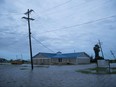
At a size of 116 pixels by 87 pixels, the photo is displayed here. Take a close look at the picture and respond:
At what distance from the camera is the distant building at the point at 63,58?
76.6 m

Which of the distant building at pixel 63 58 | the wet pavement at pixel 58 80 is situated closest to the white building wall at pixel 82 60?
the distant building at pixel 63 58

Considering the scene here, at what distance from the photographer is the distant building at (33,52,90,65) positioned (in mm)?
76575

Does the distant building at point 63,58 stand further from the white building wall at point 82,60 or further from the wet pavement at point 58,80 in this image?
the wet pavement at point 58,80

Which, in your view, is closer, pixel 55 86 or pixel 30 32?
pixel 55 86

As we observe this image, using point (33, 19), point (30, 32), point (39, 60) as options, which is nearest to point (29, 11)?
point (33, 19)

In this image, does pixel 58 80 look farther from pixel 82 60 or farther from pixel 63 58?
pixel 82 60

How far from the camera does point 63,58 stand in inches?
3150

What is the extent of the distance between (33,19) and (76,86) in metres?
27.5

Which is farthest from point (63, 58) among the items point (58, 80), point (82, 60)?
point (58, 80)

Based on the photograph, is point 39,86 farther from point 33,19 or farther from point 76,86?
point 33,19

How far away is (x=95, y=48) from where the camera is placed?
93938 millimetres

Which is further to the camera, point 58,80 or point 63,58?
point 63,58

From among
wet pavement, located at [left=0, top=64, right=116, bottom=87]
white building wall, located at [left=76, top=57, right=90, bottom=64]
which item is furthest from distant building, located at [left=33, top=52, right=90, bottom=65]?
wet pavement, located at [left=0, top=64, right=116, bottom=87]

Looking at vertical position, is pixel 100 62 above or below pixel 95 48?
below
